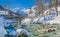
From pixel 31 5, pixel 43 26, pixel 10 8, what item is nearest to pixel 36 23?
pixel 43 26

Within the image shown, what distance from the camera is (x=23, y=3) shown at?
4.82 feet

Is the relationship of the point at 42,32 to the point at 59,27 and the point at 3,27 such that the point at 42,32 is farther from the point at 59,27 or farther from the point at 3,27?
the point at 3,27

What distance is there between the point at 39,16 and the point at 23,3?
23cm

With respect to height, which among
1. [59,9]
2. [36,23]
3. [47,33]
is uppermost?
[59,9]

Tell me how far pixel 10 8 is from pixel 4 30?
0.82 feet

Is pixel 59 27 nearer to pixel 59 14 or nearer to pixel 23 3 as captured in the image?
pixel 59 14

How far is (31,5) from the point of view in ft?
4.82

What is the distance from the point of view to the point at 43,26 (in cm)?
146

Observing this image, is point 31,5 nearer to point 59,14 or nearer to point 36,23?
point 36,23

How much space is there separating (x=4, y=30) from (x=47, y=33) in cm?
47

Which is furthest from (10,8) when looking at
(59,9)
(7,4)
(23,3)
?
(59,9)

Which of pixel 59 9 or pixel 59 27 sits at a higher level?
pixel 59 9

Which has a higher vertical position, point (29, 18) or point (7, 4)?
point (7, 4)

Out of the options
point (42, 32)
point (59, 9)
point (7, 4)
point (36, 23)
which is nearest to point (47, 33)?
point (42, 32)
